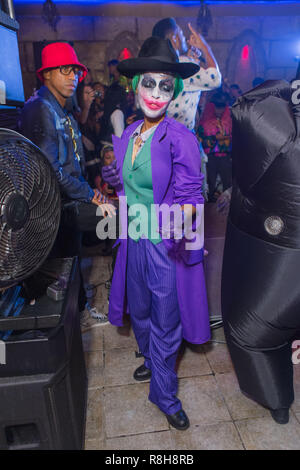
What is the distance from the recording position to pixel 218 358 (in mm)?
2412

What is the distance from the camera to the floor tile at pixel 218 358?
2.31 m

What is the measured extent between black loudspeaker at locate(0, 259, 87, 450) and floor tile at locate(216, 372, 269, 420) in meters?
1.00

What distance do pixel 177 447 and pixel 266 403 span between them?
1.73 ft

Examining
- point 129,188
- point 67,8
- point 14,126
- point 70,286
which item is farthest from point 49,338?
point 67,8

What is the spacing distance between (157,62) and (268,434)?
6.46 ft

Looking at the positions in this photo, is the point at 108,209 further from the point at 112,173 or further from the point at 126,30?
the point at 126,30

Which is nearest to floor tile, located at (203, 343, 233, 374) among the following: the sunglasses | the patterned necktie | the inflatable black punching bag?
the inflatable black punching bag

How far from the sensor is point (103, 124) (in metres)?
4.21

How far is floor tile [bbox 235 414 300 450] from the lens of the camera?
1.74 m

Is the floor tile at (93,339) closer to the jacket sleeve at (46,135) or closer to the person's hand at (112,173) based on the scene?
the jacket sleeve at (46,135)

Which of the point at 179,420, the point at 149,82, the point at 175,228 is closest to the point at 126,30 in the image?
the point at 149,82

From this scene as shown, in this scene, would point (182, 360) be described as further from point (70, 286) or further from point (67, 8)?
point (67, 8)

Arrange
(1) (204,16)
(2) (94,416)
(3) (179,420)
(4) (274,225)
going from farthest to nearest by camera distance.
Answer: (1) (204,16) < (2) (94,416) < (3) (179,420) < (4) (274,225)

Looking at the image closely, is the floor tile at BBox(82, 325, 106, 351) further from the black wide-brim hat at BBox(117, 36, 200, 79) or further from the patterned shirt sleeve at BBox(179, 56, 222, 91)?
the patterned shirt sleeve at BBox(179, 56, 222, 91)
